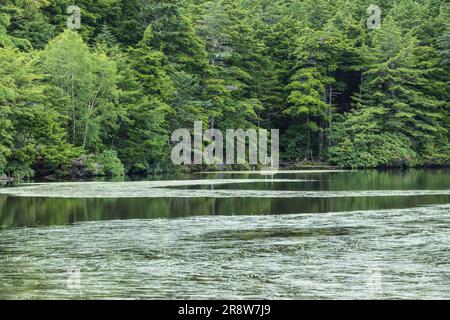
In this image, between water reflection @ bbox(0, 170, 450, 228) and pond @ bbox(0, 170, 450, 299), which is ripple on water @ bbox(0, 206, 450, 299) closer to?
pond @ bbox(0, 170, 450, 299)

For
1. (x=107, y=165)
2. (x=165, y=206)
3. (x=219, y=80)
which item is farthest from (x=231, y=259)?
(x=219, y=80)

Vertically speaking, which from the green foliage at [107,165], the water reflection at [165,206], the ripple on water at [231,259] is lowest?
the ripple on water at [231,259]

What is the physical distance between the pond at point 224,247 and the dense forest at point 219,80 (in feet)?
54.2

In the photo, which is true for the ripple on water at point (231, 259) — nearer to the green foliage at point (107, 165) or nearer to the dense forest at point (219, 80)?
the dense forest at point (219, 80)

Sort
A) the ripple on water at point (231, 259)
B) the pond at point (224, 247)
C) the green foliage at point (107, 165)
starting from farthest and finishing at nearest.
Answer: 1. the green foliage at point (107, 165)
2. the pond at point (224, 247)
3. the ripple on water at point (231, 259)

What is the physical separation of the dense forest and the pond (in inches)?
650

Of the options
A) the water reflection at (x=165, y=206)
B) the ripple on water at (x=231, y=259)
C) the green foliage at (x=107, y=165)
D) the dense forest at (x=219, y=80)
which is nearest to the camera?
the ripple on water at (x=231, y=259)

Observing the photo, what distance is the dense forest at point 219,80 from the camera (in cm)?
4225

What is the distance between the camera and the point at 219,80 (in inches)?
2261

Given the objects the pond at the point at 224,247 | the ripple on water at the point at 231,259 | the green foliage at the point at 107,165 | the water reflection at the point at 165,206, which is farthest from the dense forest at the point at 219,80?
the ripple on water at the point at 231,259

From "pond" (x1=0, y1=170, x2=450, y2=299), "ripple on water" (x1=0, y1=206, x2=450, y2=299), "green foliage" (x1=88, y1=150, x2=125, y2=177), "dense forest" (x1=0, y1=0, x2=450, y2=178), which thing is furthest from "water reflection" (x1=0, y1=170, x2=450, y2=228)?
"green foliage" (x1=88, y1=150, x2=125, y2=177)

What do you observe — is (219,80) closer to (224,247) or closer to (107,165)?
(107,165)

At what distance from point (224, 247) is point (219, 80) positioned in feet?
140

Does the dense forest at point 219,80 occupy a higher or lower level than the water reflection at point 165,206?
higher
